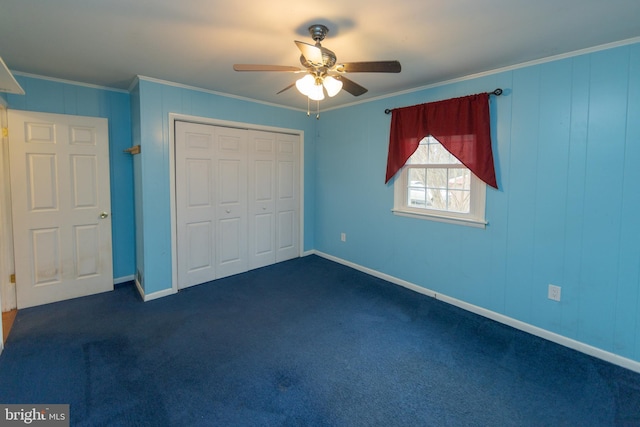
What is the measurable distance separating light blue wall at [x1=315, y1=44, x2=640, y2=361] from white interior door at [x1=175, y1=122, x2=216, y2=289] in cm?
240

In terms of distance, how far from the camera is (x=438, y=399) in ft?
6.31

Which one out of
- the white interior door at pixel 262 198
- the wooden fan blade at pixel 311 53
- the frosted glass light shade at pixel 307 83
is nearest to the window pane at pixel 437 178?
the frosted glass light shade at pixel 307 83

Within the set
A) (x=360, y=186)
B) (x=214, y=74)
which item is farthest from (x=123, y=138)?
(x=360, y=186)

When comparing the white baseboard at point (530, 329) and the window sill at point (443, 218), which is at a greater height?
the window sill at point (443, 218)

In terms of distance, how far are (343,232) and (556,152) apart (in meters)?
2.67

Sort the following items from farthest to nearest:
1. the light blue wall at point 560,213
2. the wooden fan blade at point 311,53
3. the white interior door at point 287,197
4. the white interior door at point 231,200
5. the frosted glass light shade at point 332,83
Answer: the white interior door at point 287,197 < the white interior door at point 231,200 < the light blue wall at point 560,213 < the frosted glass light shade at point 332,83 < the wooden fan blade at point 311,53

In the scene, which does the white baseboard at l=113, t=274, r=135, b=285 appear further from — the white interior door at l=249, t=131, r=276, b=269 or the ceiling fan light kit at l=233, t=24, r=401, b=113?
the ceiling fan light kit at l=233, t=24, r=401, b=113

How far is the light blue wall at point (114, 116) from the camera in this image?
306 centimetres

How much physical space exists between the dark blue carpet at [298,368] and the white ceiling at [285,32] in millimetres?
2334

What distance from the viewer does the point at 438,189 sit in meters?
3.37

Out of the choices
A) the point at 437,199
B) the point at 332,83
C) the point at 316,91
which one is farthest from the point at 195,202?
the point at 437,199

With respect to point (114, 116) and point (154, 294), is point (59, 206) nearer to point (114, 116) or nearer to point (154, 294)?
point (114, 116)

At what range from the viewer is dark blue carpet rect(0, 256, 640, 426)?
180cm

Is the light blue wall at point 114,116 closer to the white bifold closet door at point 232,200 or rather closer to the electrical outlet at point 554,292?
the white bifold closet door at point 232,200
